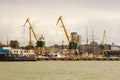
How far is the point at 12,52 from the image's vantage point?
12112 cm

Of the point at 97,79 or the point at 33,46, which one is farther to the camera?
the point at 33,46

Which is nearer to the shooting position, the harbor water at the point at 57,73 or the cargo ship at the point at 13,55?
the harbor water at the point at 57,73

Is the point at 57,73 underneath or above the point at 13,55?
underneath

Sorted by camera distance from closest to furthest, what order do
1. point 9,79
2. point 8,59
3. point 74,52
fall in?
Result: point 9,79
point 8,59
point 74,52

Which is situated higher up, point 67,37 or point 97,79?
point 67,37

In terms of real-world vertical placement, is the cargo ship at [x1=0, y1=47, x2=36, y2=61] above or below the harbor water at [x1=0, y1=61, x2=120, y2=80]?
above

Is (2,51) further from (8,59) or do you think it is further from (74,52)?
(74,52)

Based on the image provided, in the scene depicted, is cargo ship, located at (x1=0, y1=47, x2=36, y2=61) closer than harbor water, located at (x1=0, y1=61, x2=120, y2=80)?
No

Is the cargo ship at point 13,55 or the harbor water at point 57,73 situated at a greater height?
the cargo ship at point 13,55

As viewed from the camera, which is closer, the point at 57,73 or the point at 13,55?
the point at 57,73

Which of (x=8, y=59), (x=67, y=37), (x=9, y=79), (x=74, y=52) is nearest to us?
(x=9, y=79)

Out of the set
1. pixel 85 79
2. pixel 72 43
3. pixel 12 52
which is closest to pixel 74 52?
pixel 72 43

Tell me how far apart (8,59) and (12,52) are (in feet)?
20.6

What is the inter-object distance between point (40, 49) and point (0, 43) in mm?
20415
